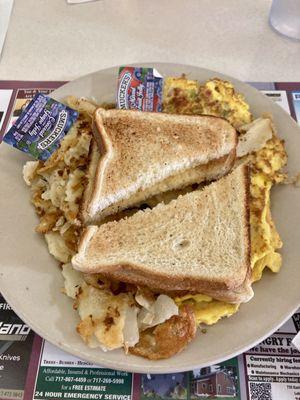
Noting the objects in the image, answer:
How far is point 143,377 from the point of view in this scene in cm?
123

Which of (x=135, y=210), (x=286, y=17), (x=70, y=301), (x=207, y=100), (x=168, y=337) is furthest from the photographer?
(x=286, y=17)

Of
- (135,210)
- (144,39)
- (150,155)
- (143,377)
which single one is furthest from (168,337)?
(144,39)

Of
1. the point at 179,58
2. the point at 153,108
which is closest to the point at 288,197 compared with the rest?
the point at 153,108

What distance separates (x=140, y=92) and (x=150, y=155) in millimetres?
324

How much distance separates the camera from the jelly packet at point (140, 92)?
1.70 metres

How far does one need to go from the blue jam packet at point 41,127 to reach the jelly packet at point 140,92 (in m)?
0.21

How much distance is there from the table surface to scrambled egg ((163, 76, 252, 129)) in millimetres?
479

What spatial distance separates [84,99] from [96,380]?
107cm

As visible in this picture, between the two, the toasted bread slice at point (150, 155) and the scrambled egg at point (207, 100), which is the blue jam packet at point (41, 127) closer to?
the toasted bread slice at point (150, 155)

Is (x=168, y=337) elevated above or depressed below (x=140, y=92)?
below

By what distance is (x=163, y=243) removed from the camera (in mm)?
1338

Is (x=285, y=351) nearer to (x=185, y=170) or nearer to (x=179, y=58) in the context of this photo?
(x=185, y=170)

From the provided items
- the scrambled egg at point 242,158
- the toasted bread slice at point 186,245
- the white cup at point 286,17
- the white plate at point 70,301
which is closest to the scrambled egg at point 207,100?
the scrambled egg at point 242,158

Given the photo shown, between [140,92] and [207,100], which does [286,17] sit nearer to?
[207,100]
